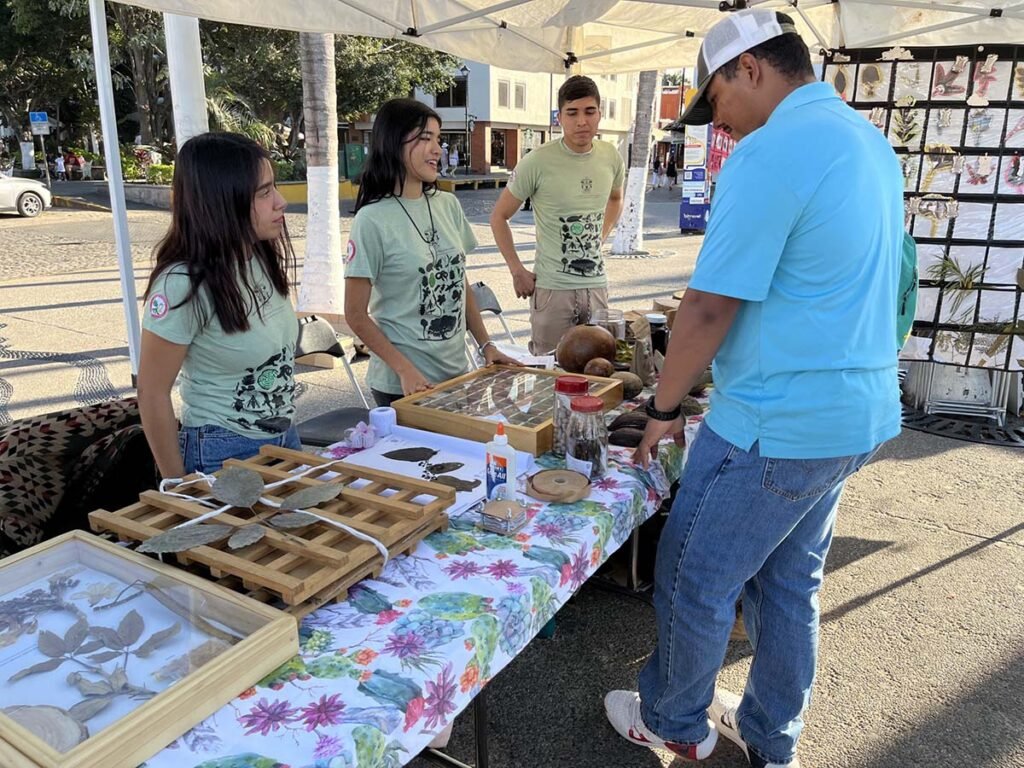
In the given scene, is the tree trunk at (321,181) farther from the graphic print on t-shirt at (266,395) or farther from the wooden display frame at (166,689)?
the wooden display frame at (166,689)

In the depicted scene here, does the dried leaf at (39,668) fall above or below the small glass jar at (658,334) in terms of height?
below

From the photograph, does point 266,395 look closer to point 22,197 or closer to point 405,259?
point 405,259

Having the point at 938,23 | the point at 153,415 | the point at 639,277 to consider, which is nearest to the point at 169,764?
the point at 153,415

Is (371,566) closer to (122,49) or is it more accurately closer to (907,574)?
(907,574)

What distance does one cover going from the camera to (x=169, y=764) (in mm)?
975

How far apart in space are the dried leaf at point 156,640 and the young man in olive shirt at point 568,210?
8.92 feet

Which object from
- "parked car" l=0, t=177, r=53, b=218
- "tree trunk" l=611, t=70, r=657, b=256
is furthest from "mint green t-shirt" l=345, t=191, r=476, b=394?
"parked car" l=0, t=177, r=53, b=218

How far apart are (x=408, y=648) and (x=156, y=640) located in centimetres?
Answer: 39

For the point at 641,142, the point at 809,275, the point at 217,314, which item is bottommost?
the point at 217,314

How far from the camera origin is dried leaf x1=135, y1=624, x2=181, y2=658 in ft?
3.68

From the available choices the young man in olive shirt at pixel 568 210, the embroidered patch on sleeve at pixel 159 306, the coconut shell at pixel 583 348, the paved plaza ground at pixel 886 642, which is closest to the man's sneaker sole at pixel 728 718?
the paved plaza ground at pixel 886 642

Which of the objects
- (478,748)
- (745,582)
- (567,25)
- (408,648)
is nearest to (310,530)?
(408,648)

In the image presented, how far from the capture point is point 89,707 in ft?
3.30

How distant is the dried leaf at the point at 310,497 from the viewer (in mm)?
1463
